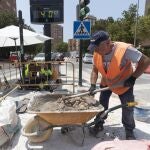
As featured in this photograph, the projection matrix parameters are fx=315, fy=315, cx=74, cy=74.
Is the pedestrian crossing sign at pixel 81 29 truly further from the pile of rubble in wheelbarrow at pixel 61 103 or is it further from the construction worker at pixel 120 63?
the construction worker at pixel 120 63

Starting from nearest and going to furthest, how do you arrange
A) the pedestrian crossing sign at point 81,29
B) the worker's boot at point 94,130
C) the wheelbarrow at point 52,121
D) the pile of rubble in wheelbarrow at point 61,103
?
the wheelbarrow at point 52,121 → the pile of rubble in wheelbarrow at point 61,103 → the worker's boot at point 94,130 → the pedestrian crossing sign at point 81,29

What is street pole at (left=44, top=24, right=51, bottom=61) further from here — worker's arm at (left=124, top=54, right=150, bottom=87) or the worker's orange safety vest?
worker's arm at (left=124, top=54, right=150, bottom=87)

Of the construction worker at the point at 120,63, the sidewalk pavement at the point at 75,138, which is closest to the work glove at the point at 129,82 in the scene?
the construction worker at the point at 120,63

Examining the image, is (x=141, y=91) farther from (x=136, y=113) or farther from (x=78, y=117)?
(x=78, y=117)

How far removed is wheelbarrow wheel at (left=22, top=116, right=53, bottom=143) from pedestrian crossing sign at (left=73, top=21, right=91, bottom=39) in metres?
6.77

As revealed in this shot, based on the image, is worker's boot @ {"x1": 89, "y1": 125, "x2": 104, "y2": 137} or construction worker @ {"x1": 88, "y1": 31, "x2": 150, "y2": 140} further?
worker's boot @ {"x1": 89, "y1": 125, "x2": 104, "y2": 137}

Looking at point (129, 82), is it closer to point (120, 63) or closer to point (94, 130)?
point (120, 63)

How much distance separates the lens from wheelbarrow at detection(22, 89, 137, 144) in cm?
491

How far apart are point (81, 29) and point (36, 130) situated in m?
6.98

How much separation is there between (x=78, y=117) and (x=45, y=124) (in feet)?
1.94

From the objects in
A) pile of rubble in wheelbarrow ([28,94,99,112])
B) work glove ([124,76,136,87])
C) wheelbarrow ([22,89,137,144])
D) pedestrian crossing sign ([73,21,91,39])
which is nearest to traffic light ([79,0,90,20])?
pedestrian crossing sign ([73,21,91,39])

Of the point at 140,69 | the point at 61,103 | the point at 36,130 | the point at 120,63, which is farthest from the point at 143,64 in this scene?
the point at 36,130

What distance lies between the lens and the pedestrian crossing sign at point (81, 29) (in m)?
11.6

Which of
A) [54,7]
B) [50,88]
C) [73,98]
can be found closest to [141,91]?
[50,88]
